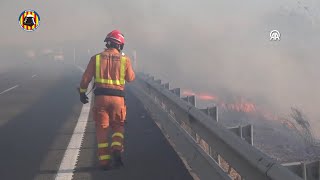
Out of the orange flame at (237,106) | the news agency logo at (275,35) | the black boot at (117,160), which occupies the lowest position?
the orange flame at (237,106)

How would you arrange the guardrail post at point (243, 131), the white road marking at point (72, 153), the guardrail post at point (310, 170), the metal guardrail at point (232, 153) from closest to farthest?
the guardrail post at point (310, 170), the metal guardrail at point (232, 153), the guardrail post at point (243, 131), the white road marking at point (72, 153)

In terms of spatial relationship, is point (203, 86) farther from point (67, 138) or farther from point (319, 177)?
point (319, 177)

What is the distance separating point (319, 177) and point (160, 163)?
10.8 ft

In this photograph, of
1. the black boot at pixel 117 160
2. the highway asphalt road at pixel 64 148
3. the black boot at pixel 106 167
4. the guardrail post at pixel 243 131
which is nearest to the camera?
the guardrail post at pixel 243 131

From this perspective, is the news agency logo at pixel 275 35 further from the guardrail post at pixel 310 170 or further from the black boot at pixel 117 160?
the guardrail post at pixel 310 170

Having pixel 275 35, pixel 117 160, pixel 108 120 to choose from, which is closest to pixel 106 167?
pixel 117 160

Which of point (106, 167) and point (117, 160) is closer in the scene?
point (106, 167)

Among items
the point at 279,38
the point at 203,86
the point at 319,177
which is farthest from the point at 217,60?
the point at 319,177

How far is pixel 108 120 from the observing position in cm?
568

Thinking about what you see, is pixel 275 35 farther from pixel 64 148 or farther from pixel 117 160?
pixel 117 160

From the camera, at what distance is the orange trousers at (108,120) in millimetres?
5547

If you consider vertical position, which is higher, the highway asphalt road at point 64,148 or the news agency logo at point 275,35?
the news agency logo at point 275,35

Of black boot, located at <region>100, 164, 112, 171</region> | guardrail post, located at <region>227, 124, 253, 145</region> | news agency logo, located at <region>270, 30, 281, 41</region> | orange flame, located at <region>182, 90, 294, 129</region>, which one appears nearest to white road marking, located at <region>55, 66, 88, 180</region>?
black boot, located at <region>100, 164, 112, 171</region>

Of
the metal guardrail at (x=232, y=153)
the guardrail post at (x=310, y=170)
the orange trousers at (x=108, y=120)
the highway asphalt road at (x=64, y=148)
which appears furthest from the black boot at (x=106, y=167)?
the guardrail post at (x=310, y=170)
